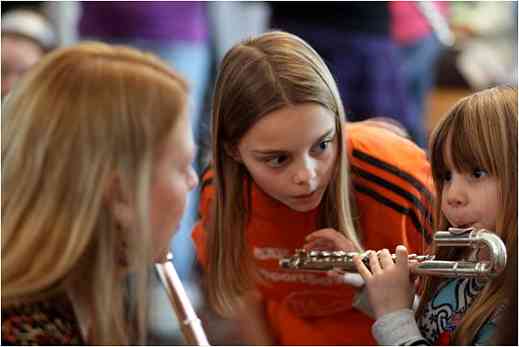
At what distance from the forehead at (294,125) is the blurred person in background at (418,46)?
0.10 m

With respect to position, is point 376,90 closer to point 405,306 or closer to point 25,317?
point 405,306

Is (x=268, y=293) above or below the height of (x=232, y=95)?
below

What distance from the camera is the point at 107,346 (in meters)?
0.86

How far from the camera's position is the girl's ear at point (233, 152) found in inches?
37.6

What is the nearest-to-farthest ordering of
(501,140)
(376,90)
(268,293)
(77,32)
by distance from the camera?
1. (501,140)
2. (268,293)
3. (376,90)
4. (77,32)

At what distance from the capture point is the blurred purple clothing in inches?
52.4

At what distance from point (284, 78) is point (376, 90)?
1.06ft

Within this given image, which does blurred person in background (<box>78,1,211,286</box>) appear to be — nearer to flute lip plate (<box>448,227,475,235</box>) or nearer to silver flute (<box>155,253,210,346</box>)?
silver flute (<box>155,253,210,346</box>)

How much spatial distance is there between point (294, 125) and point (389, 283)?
0.15 metres

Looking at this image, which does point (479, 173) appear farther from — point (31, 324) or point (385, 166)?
point (31, 324)

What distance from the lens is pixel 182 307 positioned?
1000 mm

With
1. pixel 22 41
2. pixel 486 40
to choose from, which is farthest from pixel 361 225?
pixel 486 40

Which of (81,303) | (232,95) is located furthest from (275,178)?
(81,303)

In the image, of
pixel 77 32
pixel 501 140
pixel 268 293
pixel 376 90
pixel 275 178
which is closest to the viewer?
pixel 501 140
